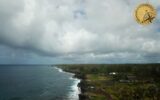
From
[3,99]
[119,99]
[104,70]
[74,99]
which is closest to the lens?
[119,99]

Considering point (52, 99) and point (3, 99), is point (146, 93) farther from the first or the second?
point (3, 99)

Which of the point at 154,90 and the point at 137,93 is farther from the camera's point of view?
the point at 154,90

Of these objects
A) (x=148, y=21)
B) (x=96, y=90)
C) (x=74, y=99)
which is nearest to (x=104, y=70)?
(x=96, y=90)

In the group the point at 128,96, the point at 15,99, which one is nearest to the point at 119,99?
the point at 128,96

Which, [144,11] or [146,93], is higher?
[144,11]

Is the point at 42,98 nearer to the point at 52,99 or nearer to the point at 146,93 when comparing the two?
the point at 52,99

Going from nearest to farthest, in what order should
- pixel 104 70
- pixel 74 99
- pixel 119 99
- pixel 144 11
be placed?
pixel 144 11 → pixel 119 99 → pixel 74 99 → pixel 104 70
